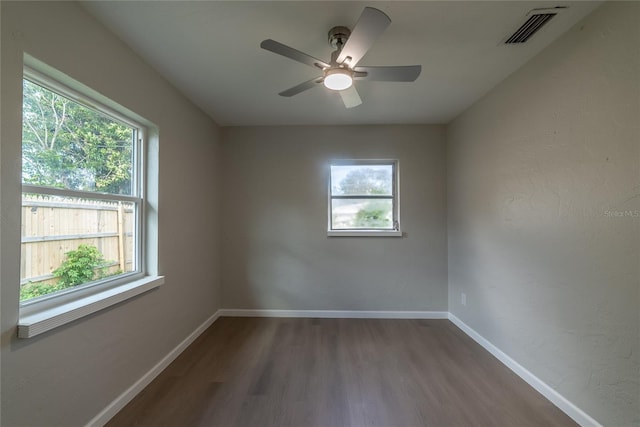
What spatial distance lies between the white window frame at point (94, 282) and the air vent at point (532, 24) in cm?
268

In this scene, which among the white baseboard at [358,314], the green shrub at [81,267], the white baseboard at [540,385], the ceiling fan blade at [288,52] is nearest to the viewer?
the ceiling fan blade at [288,52]

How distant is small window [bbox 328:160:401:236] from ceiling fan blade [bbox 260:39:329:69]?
1873 millimetres

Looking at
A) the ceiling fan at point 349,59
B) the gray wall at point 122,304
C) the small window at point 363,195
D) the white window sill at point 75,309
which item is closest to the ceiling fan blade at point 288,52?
the ceiling fan at point 349,59

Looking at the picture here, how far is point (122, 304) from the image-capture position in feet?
5.73

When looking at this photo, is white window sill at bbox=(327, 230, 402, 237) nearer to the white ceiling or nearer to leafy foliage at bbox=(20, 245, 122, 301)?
the white ceiling

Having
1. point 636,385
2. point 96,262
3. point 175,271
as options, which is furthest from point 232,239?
point 636,385

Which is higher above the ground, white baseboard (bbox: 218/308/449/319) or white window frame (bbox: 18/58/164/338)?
white window frame (bbox: 18/58/164/338)

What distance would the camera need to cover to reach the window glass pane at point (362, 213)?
3.39 m

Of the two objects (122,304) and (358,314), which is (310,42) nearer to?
(122,304)

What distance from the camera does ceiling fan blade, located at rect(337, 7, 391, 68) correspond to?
3.92 feet

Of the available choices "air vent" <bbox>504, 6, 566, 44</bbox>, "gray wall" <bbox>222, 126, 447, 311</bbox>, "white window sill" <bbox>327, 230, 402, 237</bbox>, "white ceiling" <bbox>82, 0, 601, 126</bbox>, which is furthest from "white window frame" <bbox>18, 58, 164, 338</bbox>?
"air vent" <bbox>504, 6, 566, 44</bbox>

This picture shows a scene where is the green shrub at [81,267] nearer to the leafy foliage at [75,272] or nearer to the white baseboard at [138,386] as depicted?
the leafy foliage at [75,272]

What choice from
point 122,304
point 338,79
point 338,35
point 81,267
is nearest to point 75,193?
point 81,267

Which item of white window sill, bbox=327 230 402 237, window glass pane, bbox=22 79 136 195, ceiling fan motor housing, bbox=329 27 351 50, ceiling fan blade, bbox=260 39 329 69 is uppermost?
ceiling fan motor housing, bbox=329 27 351 50
